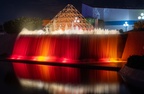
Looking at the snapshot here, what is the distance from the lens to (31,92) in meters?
9.84

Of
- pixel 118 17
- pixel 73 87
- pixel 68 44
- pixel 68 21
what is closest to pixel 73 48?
pixel 68 44

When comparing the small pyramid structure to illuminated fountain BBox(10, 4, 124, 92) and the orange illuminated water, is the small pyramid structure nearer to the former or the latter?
illuminated fountain BBox(10, 4, 124, 92)

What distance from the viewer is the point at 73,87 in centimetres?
1070

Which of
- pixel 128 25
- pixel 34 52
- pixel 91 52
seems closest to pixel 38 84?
pixel 91 52

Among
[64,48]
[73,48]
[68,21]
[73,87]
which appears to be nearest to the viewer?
[73,87]

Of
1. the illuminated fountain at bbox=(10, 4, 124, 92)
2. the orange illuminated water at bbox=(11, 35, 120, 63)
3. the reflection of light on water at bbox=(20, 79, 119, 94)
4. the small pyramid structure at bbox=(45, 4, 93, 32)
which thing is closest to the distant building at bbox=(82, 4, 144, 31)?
the small pyramid structure at bbox=(45, 4, 93, 32)

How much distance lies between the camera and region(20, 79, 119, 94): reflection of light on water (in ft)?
32.8

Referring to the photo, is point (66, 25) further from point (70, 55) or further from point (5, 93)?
point (5, 93)

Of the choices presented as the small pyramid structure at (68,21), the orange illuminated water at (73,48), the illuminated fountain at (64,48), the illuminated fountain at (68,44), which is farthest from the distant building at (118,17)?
the orange illuminated water at (73,48)

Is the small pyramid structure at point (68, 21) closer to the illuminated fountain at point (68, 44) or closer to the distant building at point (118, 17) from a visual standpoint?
the illuminated fountain at point (68, 44)

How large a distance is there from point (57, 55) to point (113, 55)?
10.5 ft

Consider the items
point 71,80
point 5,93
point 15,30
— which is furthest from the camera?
point 15,30

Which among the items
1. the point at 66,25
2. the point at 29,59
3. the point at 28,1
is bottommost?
the point at 29,59

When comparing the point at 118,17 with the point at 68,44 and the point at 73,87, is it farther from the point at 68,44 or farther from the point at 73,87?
the point at 73,87
